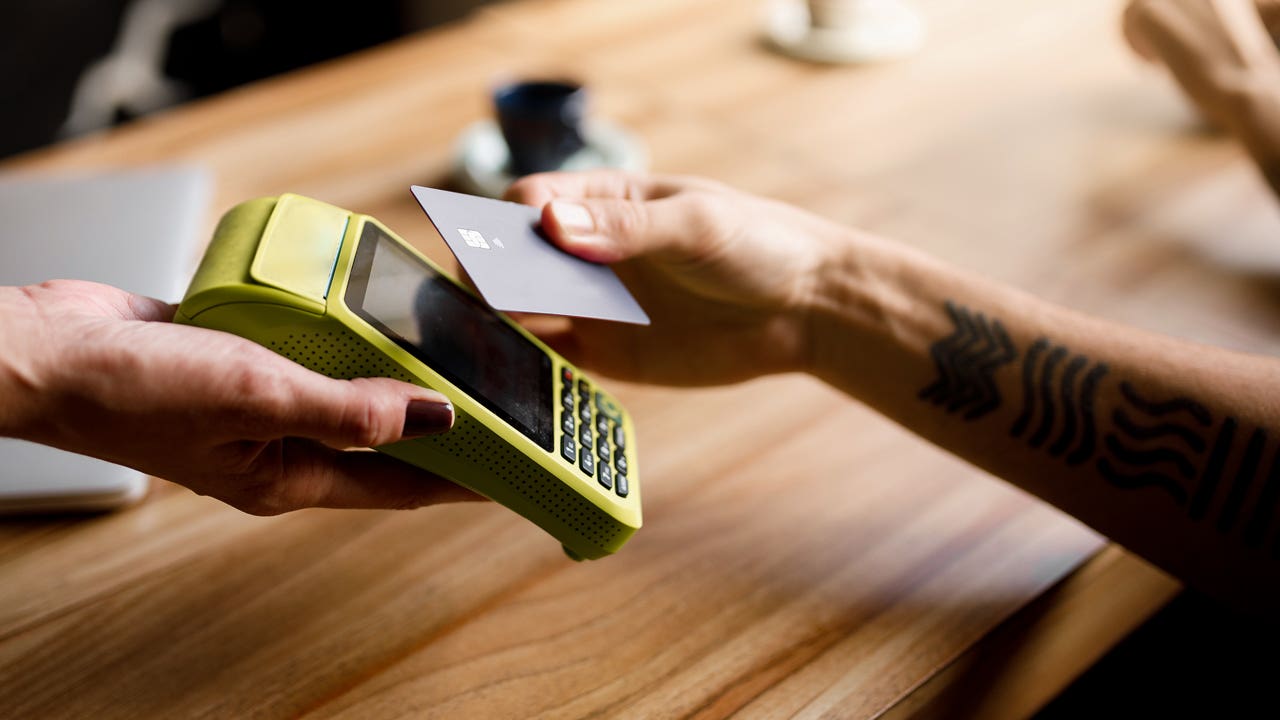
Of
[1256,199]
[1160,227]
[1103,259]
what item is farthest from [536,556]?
[1256,199]

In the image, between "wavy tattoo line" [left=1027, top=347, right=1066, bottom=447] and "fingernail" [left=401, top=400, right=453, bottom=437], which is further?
"wavy tattoo line" [left=1027, top=347, right=1066, bottom=447]

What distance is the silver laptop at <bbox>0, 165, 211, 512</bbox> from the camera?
0.60 metres

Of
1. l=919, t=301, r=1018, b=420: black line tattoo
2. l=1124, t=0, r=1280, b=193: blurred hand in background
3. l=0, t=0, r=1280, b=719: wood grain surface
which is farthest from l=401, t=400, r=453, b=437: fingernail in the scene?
A: l=1124, t=0, r=1280, b=193: blurred hand in background

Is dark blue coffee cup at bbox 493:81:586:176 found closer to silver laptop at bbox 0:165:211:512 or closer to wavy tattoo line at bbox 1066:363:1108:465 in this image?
silver laptop at bbox 0:165:211:512

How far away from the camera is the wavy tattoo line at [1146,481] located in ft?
2.10

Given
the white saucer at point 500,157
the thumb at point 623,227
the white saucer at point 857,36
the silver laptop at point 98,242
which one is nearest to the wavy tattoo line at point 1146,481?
the thumb at point 623,227

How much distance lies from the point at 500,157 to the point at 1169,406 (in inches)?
26.9

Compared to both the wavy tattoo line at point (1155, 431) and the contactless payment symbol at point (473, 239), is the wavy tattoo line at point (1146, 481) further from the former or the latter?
the contactless payment symbol at point (473, 239)

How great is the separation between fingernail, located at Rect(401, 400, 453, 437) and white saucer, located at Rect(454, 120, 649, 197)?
48cm

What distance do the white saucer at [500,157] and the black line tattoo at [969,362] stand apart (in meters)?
0.41

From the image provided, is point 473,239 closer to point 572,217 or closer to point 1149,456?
point 572,217

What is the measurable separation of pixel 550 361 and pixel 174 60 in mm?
2290

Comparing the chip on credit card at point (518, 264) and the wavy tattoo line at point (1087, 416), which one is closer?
the chip on credit card at point (518, 264)

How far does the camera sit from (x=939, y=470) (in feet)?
2.27
